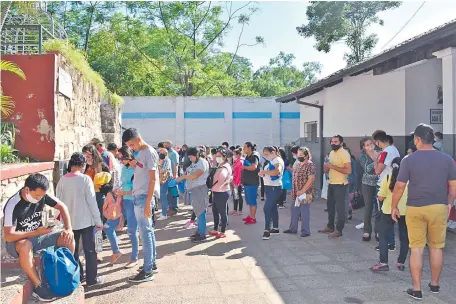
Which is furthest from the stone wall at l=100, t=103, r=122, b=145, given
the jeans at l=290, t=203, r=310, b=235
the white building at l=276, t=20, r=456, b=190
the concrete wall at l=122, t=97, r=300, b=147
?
the jeans at l=290, t=203, r=310, b=235

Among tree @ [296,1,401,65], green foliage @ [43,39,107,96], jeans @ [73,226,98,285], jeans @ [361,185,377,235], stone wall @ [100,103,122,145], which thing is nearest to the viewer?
jeans @ [73,226,98,285]

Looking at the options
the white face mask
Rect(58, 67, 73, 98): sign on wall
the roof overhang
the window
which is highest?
the roof overhang

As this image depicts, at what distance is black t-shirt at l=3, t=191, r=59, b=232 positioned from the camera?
3680mm

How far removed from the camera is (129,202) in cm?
547

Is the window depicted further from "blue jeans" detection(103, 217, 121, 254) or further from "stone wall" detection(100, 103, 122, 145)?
"blue jeans" detection(103, 217, 121, 254)

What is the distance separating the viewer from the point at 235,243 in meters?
6.61

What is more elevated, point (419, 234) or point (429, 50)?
point (429, 50)

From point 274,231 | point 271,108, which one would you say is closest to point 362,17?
point 271,108

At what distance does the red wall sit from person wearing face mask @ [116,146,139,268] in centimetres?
169

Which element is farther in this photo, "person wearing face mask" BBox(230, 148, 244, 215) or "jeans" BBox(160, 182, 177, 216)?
"person wearing face mask" BBox(230, 148, 244, 215)

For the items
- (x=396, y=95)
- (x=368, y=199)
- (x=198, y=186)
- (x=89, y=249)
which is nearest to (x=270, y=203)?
(x=198, y=186)

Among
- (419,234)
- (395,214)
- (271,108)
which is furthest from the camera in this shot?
(271,108)

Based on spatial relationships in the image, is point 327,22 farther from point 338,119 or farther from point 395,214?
point 395,214

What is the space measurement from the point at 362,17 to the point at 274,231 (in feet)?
70.2
